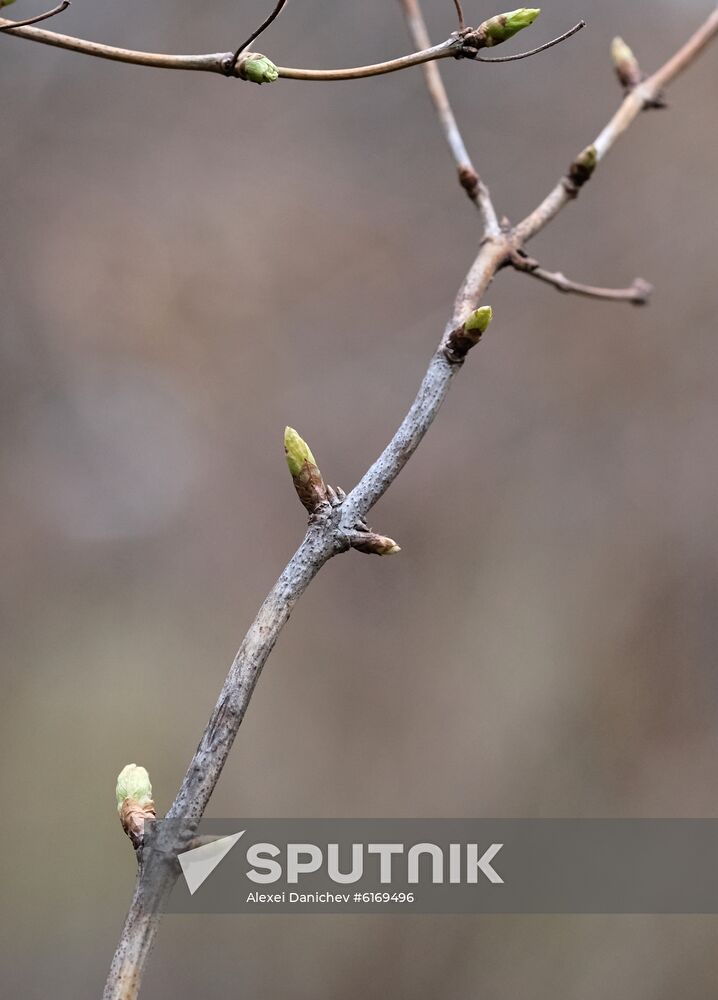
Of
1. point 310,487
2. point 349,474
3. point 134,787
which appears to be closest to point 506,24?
point 310,487

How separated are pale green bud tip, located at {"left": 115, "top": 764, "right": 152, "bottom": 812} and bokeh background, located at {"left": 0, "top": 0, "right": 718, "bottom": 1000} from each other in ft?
4.17

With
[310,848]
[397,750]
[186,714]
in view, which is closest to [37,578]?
[186,714]

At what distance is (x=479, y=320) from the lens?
40 centimetres

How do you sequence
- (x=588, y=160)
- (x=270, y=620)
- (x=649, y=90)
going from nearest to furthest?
1. (x=270, y=620)
2. (x=588, y=160)
3. (x=649, y=90)

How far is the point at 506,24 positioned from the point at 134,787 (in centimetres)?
37

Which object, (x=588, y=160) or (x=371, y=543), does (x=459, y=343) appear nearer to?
(x=371, y=543)

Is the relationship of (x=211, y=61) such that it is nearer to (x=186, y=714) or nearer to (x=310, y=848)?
(x=310, y=848)

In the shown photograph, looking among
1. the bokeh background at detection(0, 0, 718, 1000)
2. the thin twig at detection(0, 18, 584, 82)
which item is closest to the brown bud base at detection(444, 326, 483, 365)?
the thin twig at detection(0, 18, 584, 82)

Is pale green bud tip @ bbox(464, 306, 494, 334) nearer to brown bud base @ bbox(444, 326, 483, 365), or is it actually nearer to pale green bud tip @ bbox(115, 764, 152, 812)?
brown bud base @ bbox(444, 326, 483, 365)

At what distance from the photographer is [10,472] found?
169 centimetres

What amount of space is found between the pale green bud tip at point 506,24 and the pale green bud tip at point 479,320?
12cm

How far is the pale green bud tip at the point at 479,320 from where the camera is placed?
0.39m

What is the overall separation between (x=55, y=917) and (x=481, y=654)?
34.2 inches

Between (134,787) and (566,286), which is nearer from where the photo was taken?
(134,787)
